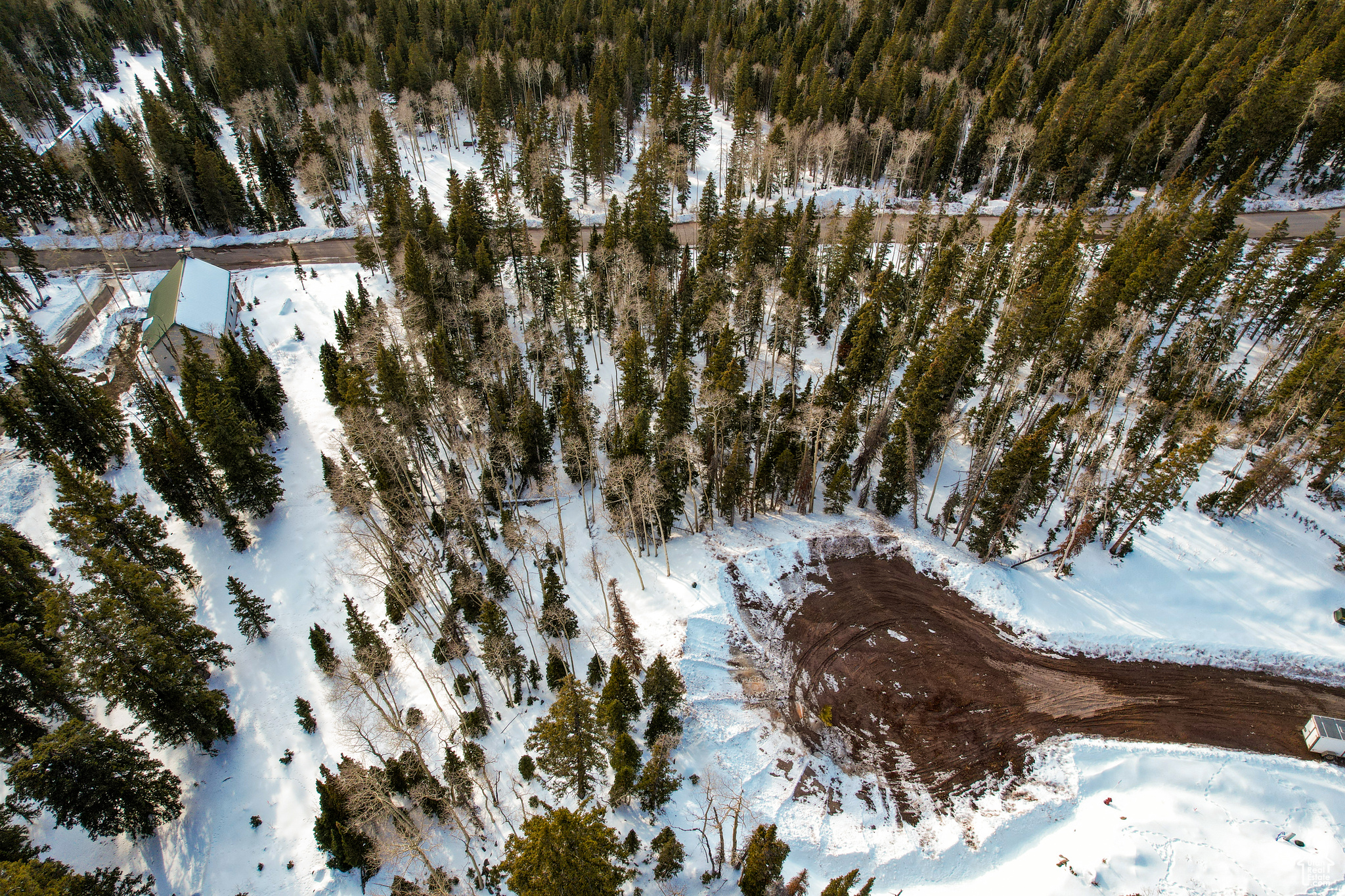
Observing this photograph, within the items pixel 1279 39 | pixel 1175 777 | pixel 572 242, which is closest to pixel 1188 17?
pixel 1279 39

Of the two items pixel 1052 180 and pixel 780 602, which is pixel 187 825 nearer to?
pixel 780 602

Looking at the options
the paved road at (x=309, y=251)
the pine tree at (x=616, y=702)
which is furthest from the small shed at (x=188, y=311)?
the pine tree at (x=616, y=702)

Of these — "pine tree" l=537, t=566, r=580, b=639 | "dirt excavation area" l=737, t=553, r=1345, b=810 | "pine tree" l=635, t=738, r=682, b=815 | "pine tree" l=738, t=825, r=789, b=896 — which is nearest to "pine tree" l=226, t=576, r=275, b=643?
"pine tree" l=537, t=566, r=580, b=639

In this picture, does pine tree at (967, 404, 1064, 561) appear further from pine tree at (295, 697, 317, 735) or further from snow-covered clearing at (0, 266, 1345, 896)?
pine tree at (295, 697, 317, 735)

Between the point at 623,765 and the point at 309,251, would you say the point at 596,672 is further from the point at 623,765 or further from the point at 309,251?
the point at 309,251

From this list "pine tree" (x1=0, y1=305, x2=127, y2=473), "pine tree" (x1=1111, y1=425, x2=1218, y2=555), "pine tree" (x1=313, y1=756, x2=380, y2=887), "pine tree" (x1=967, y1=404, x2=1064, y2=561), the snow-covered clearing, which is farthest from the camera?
"pine tree" (x1=0, y1=305, x2=127, y2=473)

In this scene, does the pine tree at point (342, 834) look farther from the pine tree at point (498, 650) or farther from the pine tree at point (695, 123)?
the pine tree at point (695, 123)
